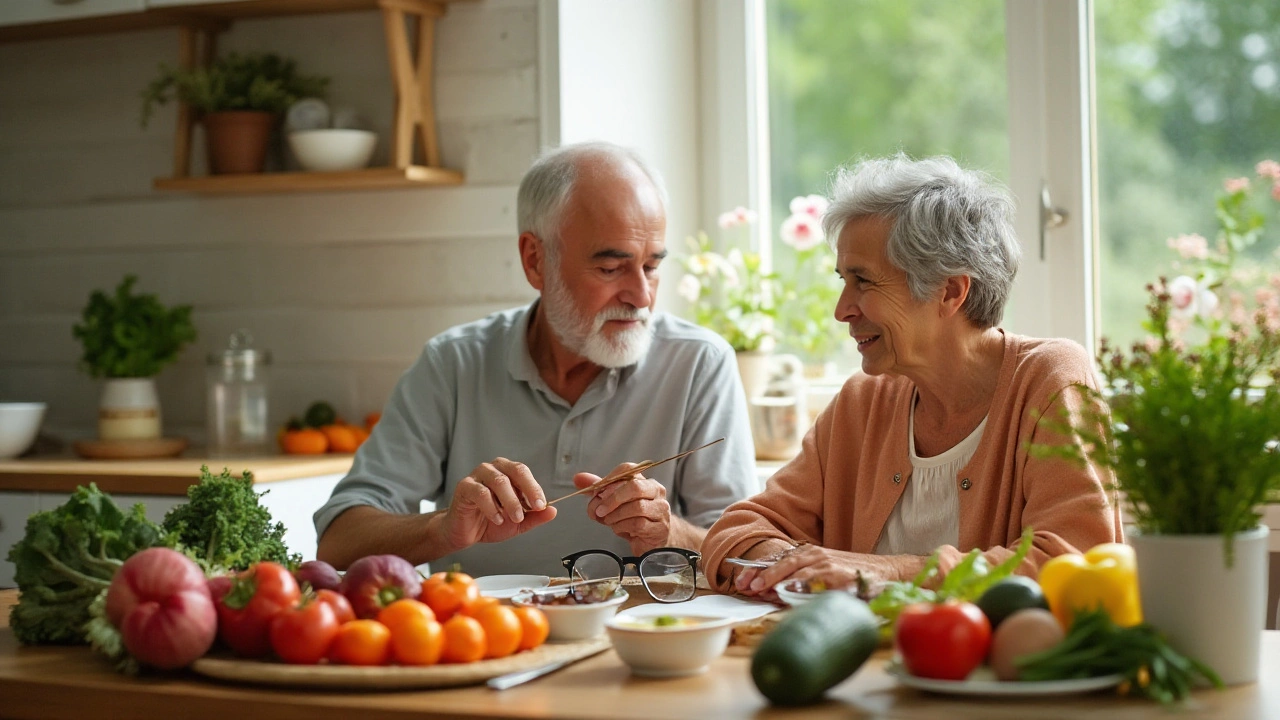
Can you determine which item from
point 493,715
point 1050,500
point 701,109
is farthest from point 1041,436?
point 701,109

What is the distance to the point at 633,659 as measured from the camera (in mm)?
1422

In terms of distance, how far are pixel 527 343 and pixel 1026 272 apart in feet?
4.28

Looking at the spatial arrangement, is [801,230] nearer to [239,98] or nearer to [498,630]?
[239,98]

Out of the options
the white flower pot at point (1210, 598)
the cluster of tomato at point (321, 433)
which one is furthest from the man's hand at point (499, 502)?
the cluster of tomato at point (321, 433)

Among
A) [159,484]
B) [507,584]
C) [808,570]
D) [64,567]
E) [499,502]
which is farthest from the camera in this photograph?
[159,484]

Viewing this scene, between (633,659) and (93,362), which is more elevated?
(93,362)

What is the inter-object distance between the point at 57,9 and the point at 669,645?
2873 mm

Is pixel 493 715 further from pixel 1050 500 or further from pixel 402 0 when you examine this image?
pixel 402 0

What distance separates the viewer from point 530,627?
1.50 meters

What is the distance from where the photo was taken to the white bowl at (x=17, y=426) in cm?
345

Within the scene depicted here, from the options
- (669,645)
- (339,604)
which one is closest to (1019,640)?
(669,645)

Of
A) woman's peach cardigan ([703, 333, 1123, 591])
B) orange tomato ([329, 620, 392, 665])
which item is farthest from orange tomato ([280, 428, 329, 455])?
orange tomato ([329, 620, 392, 665])

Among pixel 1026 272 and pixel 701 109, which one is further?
pixel 701 109

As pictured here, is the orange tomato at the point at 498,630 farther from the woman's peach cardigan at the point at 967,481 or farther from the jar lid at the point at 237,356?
the jar lid at the point at 237,356
